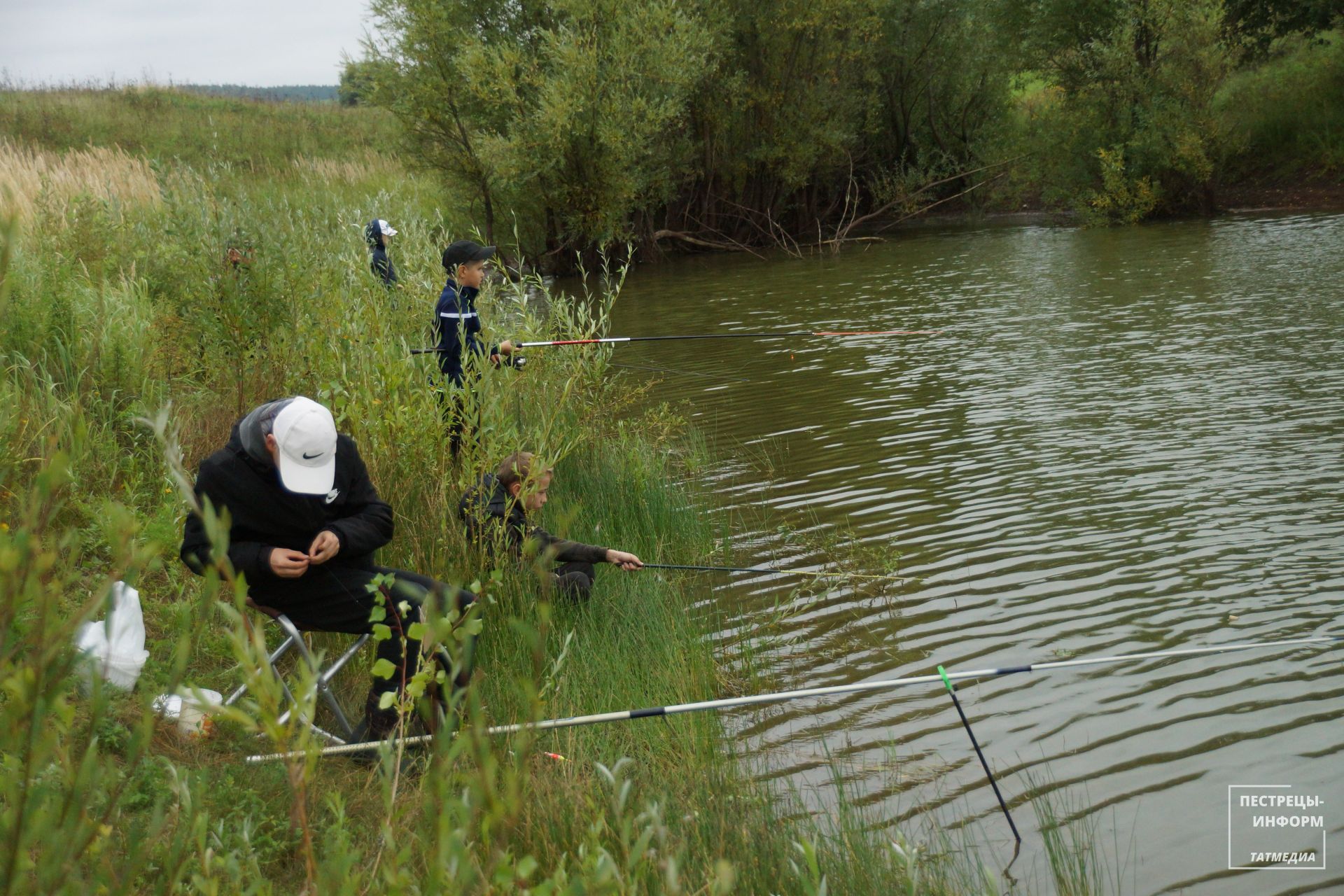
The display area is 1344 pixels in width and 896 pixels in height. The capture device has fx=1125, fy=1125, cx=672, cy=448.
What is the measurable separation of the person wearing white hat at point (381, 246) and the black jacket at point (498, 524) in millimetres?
3594

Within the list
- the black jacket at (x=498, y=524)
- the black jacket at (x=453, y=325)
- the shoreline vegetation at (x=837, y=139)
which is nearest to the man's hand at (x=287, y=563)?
the black jacket at (x=498, y=524)

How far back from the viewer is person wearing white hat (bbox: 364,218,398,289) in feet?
28.1

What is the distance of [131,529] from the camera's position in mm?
1234

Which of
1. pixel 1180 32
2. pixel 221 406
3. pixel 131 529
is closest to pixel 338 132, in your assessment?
pixel 1180 32

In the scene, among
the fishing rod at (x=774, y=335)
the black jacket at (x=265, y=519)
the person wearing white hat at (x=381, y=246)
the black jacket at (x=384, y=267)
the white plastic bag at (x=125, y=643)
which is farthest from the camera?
the fishing rod at (x=774, y=335)

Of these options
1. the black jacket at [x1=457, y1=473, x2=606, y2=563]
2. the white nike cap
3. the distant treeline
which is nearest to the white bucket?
the white nike cap

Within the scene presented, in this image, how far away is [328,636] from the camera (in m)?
4.95

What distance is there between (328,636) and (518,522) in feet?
3.38

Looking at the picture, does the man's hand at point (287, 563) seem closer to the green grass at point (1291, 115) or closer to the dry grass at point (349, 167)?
the dry grass at point (349, 167)

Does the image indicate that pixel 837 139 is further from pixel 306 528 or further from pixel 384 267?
pixel 306 528

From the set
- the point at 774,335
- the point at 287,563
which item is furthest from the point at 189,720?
the point at 774,335

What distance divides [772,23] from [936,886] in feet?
82.6

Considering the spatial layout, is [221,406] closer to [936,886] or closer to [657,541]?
[657,541]

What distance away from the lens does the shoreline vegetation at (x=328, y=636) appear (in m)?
1.44
